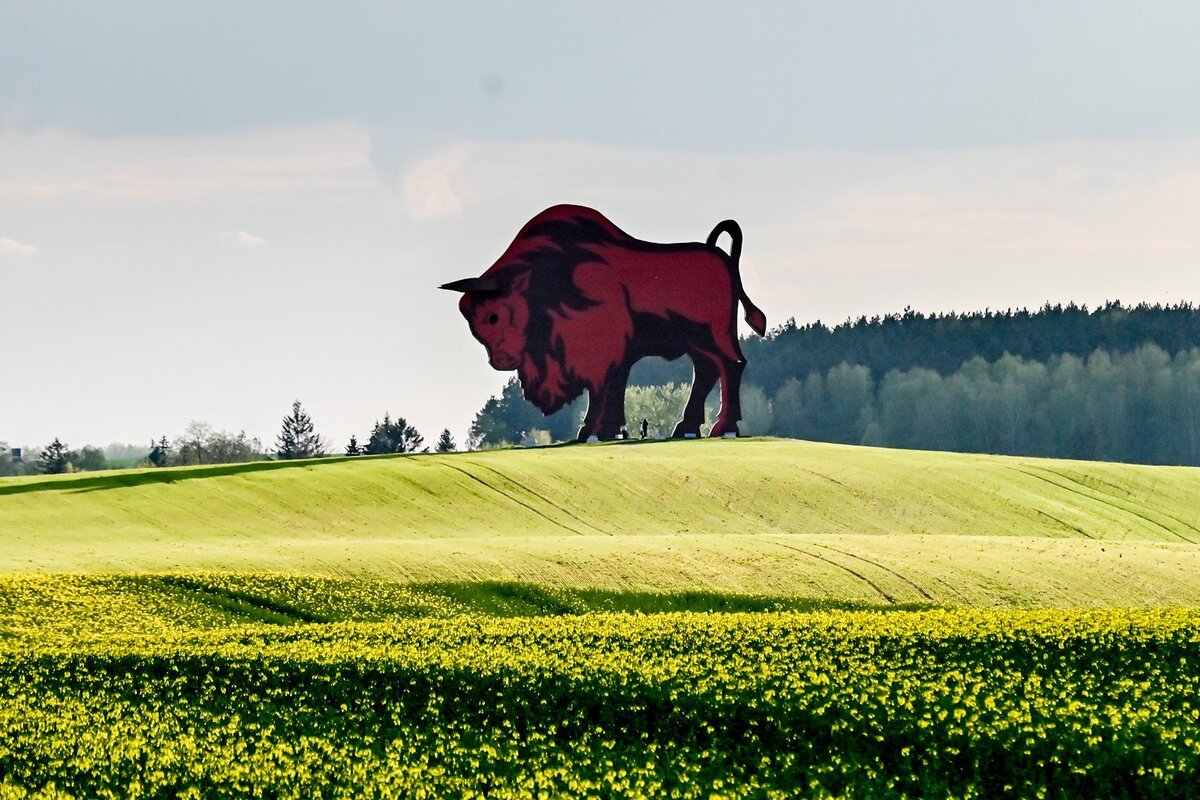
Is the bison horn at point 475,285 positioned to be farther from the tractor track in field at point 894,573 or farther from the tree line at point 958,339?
the tree line at point 958,339

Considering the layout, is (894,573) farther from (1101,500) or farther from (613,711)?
Result: (1101,500)

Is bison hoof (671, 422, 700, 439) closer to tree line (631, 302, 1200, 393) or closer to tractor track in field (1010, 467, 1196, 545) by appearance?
tractor track in field (1010, 467, 1196, 545)

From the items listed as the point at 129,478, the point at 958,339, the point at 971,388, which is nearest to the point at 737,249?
the point at 129,478

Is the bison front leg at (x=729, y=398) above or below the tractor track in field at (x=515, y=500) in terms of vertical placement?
above

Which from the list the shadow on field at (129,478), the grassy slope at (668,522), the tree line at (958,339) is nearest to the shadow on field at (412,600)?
the grassy slope at (668,522)

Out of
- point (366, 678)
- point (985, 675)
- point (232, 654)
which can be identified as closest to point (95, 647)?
point (232, 654)

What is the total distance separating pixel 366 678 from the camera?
20375mm

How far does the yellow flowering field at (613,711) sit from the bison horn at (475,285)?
2745 centimetres

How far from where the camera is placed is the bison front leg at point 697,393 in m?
53.2

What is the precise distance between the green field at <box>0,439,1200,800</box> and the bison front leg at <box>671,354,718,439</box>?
9500mm

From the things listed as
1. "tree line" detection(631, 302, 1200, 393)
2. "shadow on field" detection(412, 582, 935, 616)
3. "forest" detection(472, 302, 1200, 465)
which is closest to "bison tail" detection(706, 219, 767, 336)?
"shadow on field" detection(412, 582, 935, 616)

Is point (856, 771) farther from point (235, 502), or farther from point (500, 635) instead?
point (235, 502)

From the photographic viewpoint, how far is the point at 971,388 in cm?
11825

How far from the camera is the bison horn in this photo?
50.8 m
